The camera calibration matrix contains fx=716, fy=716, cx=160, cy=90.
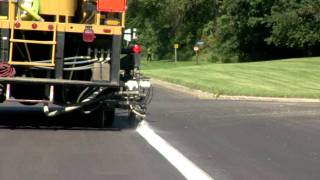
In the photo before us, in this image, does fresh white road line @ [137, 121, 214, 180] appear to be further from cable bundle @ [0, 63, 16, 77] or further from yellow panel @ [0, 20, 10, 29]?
yellow panel @ [0, 20, 10, 29]

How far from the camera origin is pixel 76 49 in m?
12.9

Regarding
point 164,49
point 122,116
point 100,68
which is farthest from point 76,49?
point 164,49

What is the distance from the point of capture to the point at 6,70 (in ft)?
40.1

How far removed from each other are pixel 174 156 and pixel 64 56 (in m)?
3.37

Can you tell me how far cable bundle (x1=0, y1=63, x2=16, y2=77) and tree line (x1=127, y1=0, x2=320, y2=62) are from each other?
169ft

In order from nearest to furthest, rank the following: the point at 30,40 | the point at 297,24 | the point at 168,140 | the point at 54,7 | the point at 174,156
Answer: the point at 174,156 < the point at 168,140 < the point at 30,40 < the point at 54,7 < the point at 297,24

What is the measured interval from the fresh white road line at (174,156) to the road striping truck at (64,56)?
806 millimetres

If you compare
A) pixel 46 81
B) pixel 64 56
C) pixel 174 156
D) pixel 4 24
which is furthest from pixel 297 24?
pixel 174 156

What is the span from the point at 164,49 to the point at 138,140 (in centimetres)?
8392

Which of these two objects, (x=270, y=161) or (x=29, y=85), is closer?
(x=270, y=161)

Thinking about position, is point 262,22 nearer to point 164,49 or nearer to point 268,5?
point 268,5

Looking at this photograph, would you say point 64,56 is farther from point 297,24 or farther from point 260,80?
point 297,24

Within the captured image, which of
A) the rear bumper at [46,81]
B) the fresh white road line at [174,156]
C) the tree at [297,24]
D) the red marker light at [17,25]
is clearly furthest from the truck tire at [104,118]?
the tree at [297,24]

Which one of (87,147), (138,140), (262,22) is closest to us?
(87,147)
